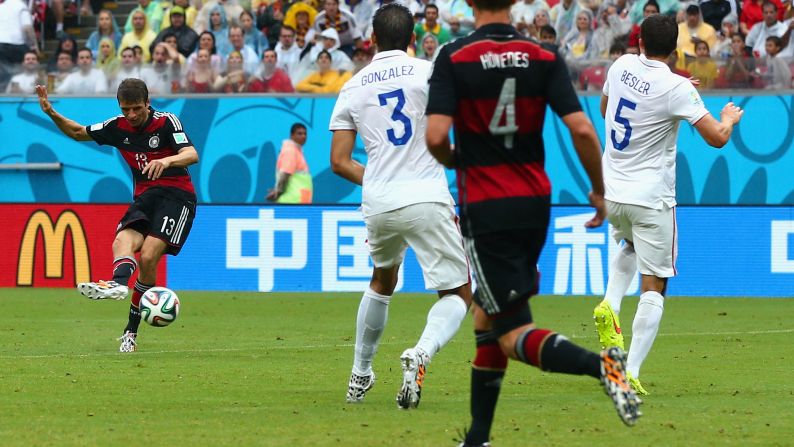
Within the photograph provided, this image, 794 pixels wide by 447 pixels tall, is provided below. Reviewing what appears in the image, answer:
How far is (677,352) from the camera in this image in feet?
37.2

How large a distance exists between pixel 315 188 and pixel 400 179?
1299cm

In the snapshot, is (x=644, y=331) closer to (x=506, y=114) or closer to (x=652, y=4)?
→ (x=506, y=114)

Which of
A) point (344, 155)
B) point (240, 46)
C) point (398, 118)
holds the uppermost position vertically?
point (398, 118)

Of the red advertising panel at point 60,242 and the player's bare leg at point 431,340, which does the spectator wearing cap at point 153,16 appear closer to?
the red advertising panel at point 60,242

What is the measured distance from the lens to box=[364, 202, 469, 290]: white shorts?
781 centimetres

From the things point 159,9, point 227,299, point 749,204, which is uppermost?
point 159,9

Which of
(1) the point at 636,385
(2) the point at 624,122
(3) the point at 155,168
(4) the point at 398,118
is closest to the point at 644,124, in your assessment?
(2) the point at 624,122

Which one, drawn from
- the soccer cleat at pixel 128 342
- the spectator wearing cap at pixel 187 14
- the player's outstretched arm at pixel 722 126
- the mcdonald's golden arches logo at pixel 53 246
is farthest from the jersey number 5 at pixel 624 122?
the spectator wearing cap at pixel 187 14

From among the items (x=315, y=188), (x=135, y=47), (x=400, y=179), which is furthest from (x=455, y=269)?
(x=135, y=47)

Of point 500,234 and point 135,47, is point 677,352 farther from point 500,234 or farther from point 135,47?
point 135,47

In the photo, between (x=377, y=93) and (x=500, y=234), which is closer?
(x=500, y=234)

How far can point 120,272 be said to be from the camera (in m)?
11.2

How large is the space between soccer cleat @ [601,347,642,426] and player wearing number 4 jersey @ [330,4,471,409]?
6.44 ft

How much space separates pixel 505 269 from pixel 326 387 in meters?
3.22
